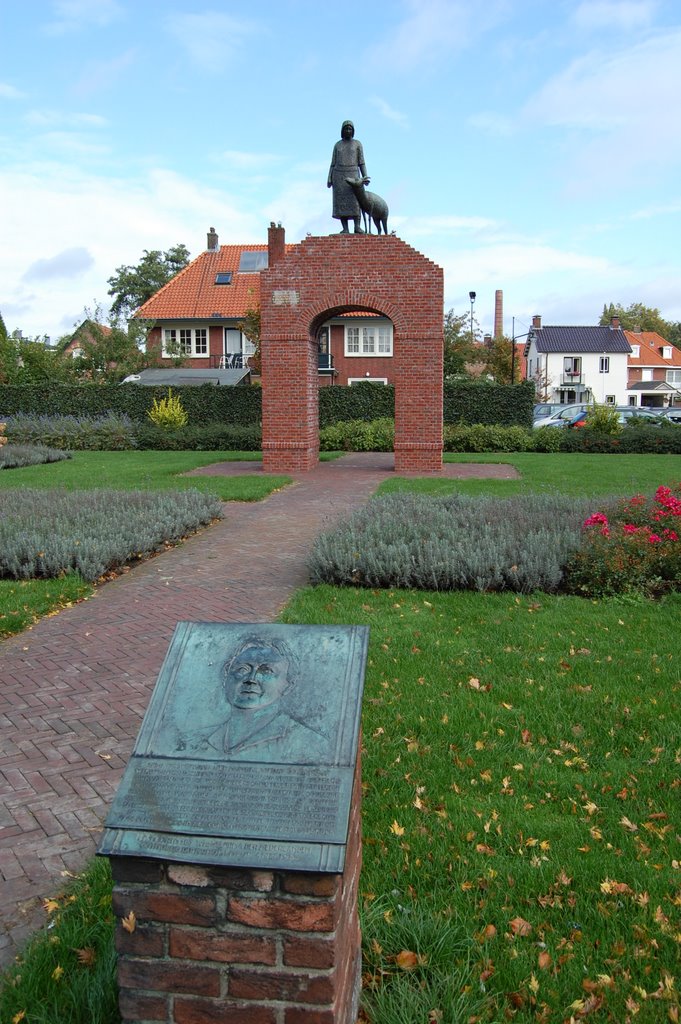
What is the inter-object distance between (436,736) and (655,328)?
113744 millimetres

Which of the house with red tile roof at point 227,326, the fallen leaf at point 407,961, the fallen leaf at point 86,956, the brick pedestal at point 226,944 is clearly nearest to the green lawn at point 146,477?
the fallen leaf at point 86,956

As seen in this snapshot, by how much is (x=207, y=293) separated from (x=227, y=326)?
2457 mm

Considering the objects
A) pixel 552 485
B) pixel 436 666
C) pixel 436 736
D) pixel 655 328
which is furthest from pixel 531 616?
pixel 655 328

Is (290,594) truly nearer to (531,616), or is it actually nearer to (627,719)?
(531,616)

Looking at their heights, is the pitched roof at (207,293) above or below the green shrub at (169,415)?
above

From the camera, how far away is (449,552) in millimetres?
8133

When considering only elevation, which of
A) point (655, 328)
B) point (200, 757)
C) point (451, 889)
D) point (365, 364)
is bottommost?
point (451, 889)

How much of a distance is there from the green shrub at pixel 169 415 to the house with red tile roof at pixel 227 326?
14.0 meters

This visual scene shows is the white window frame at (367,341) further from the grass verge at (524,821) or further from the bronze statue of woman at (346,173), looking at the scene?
the grass verge at (524,821)

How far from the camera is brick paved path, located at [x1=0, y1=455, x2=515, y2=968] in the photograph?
139 inches

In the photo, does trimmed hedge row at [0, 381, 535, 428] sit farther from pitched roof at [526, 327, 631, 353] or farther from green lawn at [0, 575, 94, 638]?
pitched roof at [526, 327, 631, 353]

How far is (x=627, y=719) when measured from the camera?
4785 mm

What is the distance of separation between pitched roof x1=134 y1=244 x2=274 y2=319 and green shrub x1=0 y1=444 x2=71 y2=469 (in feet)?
79.2

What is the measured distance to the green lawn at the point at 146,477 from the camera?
14.9m
